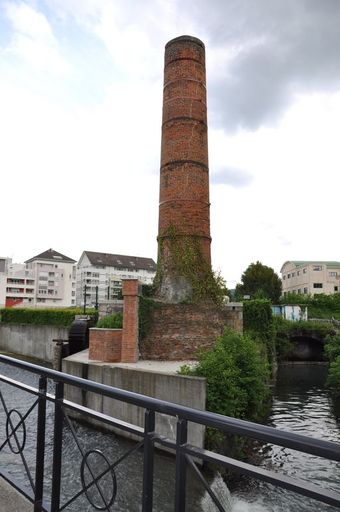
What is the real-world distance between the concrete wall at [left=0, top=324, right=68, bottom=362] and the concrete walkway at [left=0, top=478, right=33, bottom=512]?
86.9 ft

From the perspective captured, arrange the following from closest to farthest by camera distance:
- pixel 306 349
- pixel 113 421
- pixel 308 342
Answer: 1. pixel 113 421
2. pixel 306 349
3. pixel 308 342

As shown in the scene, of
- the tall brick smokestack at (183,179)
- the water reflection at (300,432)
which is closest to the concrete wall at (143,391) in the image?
the water reflection at (300,432)

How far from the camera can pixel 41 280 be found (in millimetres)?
86500

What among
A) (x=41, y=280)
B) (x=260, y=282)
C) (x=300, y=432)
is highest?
(x=41, y=280)

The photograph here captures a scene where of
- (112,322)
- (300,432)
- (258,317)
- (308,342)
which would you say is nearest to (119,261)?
(308,342)

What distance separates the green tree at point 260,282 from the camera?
60.2 metres

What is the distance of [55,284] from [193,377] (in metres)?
80.1

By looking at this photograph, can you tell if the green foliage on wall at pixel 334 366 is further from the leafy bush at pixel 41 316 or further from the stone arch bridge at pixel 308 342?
the stone arch bridge at pixel 308 342

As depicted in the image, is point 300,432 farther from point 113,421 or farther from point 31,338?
point 31,338

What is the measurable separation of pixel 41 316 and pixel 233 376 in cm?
2306

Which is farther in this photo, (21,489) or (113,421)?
(21,489)

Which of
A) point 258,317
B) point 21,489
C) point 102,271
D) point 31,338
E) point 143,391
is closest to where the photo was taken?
point 21,489

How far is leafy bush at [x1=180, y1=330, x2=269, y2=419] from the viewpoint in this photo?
37.0ft

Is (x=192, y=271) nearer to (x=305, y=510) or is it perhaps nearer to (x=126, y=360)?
(x=126, y=360)
